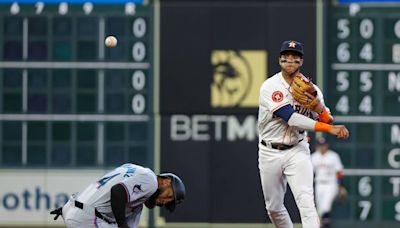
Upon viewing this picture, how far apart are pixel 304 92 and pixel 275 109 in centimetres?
30

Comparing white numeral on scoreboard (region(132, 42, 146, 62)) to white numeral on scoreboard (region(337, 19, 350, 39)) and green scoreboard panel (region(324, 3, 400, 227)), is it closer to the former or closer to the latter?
green scoreboard panel (region(324, 3, 400, 227))

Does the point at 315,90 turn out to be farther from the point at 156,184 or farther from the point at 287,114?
the point at 156,184

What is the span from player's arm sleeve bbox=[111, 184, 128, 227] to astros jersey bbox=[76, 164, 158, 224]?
48 millimetres

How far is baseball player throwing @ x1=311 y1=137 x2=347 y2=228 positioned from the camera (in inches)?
701

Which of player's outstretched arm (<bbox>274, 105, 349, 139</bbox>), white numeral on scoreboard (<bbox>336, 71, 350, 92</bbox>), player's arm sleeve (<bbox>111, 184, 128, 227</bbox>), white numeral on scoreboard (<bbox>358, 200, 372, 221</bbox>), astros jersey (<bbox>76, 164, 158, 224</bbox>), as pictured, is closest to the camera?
player's arm sleeve (<bbox>111, 184, 128, 227</bbox>)

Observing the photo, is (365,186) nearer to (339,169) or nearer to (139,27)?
(339,169)

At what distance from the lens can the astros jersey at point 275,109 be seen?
1078 centimetres

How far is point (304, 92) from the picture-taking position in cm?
1064

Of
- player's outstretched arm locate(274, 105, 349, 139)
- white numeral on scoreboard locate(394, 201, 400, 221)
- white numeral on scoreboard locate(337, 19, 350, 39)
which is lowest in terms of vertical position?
white numeral on scoreboard locate(394, 201, 400, 221)

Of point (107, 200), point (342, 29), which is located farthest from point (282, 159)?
point (342, 29)

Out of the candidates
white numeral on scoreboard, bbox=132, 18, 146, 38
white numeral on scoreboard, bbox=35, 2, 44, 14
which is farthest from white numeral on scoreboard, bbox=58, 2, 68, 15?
white numeral on scoreboard, bbox=132, 18, 146, 38

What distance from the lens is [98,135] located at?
17516 mm

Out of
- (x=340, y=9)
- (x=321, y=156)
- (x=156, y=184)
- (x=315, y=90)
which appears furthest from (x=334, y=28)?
(x=156, y=184)

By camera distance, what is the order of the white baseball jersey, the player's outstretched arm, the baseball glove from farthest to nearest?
the white baseball jersey → the baseball glove → the player's outstretched arm
